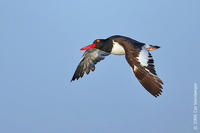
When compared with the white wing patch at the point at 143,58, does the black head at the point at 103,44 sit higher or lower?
higher

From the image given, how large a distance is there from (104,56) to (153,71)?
14.8ft

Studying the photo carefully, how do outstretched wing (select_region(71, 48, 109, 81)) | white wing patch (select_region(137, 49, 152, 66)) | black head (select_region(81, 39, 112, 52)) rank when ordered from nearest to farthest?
white wing patch (select_region(137, 49, 152, 66)), black head (select_region(81, 39, 112, 52)), outstretched wing (select_region(71, 48, 109, 81))

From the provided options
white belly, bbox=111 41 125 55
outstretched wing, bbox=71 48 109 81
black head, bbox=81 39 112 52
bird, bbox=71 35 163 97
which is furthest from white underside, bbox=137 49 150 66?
outstretched wing, bbox=71 48 109 81

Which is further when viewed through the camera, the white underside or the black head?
the black head

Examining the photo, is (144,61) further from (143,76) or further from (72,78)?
(72,78)

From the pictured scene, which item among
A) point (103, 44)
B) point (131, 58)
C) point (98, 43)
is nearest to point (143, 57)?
point (131, 58)

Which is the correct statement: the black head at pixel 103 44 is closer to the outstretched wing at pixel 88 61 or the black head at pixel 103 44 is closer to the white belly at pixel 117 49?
the white belly at pixel 117 49

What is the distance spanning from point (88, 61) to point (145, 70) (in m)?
4.76

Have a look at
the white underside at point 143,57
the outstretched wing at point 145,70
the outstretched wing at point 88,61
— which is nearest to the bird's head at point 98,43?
the outstretched wing at point 88,61

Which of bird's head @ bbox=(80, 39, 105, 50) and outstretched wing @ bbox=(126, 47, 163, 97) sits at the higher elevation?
bird's head @ bbox=(80, 39, 105, 50)

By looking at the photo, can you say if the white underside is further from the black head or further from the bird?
the black head

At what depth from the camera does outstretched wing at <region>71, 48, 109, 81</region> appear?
12414 mm

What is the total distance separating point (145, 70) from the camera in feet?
26.6

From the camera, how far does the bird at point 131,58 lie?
7867 mm
